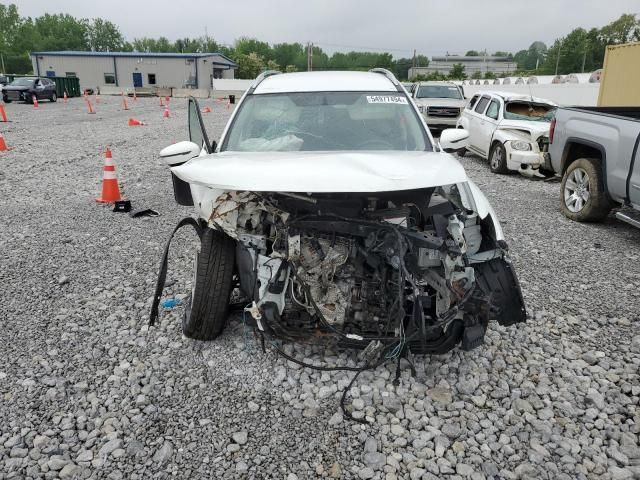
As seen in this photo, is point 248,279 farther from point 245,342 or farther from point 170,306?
point 170,306

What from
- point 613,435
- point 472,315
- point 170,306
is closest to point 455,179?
point 472,315

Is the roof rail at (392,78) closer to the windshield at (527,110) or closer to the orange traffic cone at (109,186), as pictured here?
the orange traffic cone at (109,186)

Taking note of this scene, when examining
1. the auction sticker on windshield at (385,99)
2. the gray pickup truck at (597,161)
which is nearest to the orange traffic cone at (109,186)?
the auction sticker on windshield at (385,99)

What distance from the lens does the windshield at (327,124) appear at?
12.7 ft

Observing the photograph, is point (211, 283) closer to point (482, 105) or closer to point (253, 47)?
point (482, 105)

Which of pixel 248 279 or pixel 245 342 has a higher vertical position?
pixel 248 279

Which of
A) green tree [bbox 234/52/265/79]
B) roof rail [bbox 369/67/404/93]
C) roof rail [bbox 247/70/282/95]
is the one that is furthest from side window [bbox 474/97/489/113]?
green tree [bbox 234/52/265/79]

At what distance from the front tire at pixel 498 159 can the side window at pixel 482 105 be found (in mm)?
1375

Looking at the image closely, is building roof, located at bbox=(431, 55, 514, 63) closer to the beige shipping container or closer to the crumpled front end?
the beige shipping container

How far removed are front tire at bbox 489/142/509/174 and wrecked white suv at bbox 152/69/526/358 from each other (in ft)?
22.3

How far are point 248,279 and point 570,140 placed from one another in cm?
545

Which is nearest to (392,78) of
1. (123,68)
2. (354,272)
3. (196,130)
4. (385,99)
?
(385,99)

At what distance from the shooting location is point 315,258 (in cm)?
290

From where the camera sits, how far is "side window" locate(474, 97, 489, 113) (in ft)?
35.7
